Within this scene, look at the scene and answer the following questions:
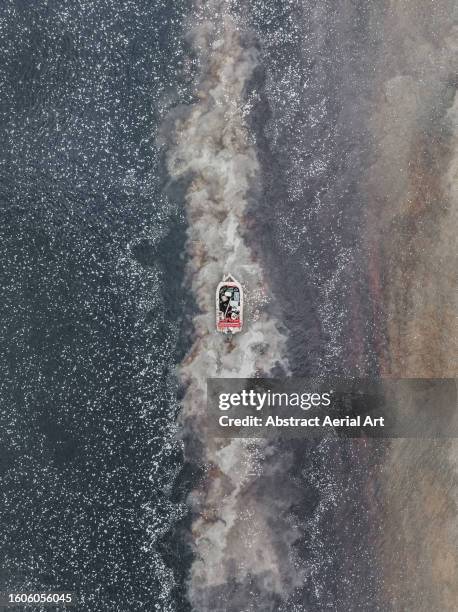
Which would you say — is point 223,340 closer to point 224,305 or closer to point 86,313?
point 224,305

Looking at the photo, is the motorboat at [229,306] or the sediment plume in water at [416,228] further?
the sediment plume in water at [416,228]

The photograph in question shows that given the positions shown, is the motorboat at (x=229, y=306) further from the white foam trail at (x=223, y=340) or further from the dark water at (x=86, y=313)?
the dark water at (x=86, y=313)

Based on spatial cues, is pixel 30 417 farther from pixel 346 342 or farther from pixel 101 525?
pixel 346 342

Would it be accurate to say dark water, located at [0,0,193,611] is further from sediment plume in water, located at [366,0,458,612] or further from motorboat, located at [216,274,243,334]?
sediment plume in water, located at [366,0,458,612]

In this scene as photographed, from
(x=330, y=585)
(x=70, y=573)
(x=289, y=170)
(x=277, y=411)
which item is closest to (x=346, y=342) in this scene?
(x=277, y=411)

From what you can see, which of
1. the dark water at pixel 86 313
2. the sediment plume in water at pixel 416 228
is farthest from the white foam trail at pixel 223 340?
the sediment plume in water at pixel 416 228
